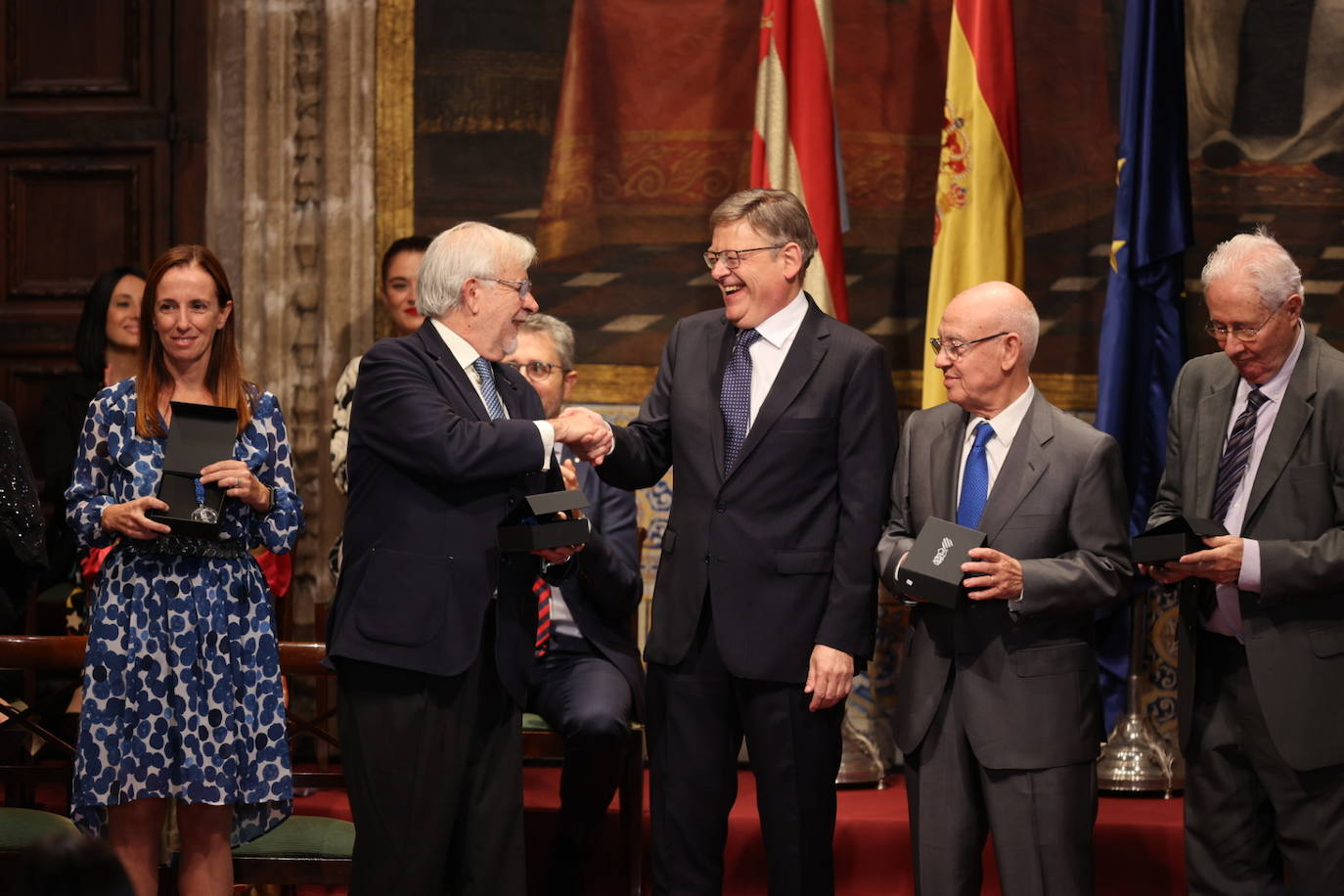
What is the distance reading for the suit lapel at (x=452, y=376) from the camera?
332 cm

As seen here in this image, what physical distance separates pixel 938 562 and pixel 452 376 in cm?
115

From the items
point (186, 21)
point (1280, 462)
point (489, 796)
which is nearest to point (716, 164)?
point (186, 21)

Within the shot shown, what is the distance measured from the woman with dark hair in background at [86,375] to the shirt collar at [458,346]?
7.37 feet

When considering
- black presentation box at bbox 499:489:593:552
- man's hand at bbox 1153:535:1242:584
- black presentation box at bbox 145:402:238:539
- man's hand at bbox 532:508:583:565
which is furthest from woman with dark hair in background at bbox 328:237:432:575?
man's hand at bbox 1153:535:1242:584

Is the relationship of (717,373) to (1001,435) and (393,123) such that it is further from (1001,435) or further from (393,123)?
(393,123)

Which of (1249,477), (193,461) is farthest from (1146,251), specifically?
(193,461)

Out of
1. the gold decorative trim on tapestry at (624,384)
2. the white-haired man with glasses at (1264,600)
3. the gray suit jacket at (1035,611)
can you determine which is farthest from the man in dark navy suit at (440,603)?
the gold decorative trim on tapestry at (624,384)

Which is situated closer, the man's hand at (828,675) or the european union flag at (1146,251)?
the man's hand at (828,675)

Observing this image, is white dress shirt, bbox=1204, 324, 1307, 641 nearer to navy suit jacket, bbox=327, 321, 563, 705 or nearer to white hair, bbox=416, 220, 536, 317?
navy suit jacket, bbox=327, 321, 563, 705

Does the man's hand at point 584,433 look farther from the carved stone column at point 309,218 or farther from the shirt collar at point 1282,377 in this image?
the carved stone column at point 309,218

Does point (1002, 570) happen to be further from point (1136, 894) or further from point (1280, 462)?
point (1136, 894)

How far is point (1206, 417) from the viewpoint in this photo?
12.3 feet

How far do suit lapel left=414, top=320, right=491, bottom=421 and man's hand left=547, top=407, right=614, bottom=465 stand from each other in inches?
7.6

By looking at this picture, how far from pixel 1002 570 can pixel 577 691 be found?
1.56 meters
